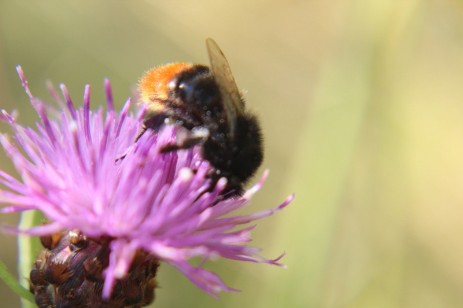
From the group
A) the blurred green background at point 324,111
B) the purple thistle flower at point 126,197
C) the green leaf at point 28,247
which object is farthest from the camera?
the blurred green background at point 324,111

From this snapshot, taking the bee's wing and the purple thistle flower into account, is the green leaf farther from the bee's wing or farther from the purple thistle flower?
the bee's wing

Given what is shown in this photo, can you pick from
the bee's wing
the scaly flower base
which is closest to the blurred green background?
the bee's wing

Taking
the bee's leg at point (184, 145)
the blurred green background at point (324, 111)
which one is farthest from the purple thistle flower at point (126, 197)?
the blurred green background at point (324, 111)

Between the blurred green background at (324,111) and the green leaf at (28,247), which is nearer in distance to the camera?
the green leaf at (28,247)

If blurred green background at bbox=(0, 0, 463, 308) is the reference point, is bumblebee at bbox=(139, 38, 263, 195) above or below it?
above

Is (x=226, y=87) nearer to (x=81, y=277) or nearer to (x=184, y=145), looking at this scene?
(x=184, y=145)

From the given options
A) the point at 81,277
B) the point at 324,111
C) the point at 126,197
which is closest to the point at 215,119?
the point at 126,197

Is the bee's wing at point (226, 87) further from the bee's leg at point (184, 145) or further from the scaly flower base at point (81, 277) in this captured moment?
the scaly flower base at point (81, 277)

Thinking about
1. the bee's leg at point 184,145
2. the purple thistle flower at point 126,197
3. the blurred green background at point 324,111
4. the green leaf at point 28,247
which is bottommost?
the blurred green background at point 324,111
